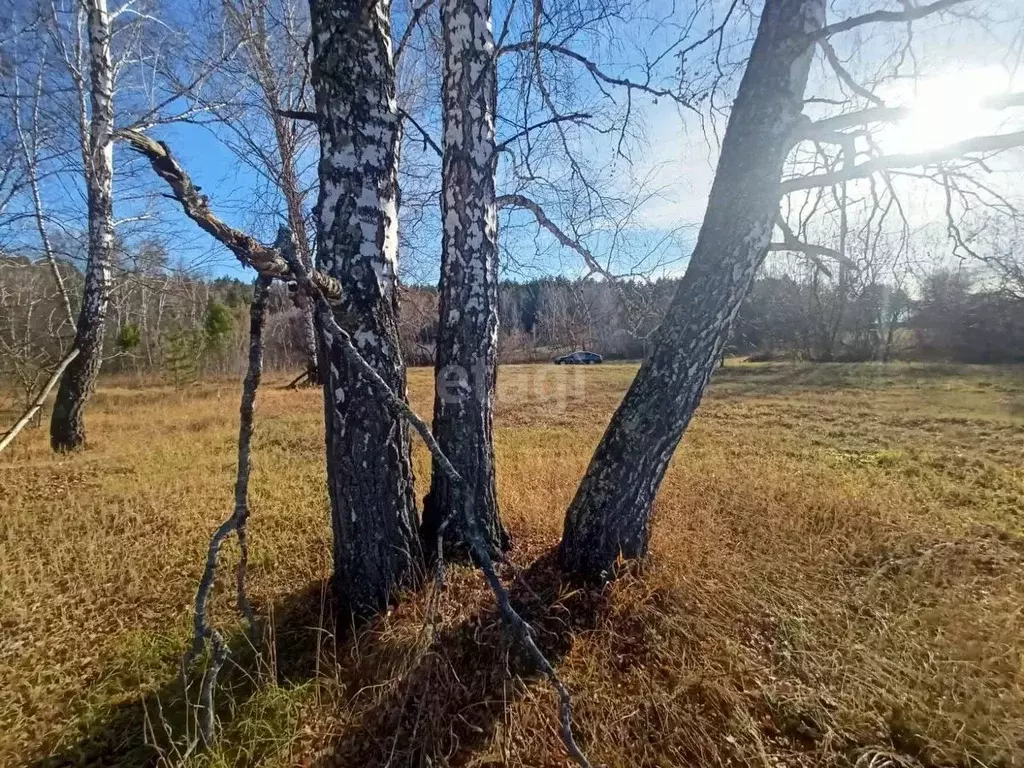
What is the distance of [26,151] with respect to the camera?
5965mm

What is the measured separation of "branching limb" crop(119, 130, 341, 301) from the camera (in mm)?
954

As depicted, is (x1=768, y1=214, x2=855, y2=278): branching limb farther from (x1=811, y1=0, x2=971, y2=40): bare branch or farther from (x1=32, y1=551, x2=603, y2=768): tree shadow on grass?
(x1=32, y1=551, x2=603, y2=768): tree shadow on grass

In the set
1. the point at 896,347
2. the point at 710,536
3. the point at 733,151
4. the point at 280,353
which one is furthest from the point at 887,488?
the point at 280,353

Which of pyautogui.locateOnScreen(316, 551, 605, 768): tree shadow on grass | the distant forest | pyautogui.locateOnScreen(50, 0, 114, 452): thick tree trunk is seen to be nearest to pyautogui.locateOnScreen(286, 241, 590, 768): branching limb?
the distant forest

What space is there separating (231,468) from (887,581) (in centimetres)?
576

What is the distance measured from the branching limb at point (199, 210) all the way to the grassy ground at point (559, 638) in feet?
4.58

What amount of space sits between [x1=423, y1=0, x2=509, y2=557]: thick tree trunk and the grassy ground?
67 centimetres

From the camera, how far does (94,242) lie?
5359mm

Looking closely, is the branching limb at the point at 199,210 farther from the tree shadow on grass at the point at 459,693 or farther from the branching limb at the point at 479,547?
the tree shadow on grass at the point at 459,693

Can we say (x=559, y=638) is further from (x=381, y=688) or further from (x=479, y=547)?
(x=479, y=547)

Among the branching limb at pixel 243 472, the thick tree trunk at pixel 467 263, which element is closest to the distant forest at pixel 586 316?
the branching limb at pixel 243 472

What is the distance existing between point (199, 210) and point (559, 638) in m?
2.11

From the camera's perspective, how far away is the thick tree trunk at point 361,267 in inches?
74.4

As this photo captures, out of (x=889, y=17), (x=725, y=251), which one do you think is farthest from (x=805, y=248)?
(x=889, y=17)
